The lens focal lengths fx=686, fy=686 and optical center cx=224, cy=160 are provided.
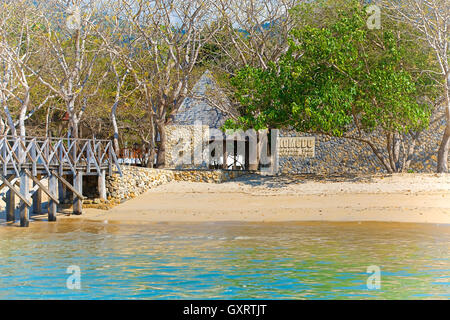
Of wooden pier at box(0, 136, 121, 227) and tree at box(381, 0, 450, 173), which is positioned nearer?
wooden pier at box(0, 136, 121, 227)

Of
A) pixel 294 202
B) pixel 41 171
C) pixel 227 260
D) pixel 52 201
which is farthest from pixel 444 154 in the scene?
pixel 227 260

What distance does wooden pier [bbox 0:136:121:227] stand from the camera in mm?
23812

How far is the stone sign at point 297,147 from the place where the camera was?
123 feet

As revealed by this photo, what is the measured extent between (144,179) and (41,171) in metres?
6.52

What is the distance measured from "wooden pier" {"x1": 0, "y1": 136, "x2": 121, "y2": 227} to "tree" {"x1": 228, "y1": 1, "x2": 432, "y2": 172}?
6.92 m

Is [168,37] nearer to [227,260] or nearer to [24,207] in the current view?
[24,207]

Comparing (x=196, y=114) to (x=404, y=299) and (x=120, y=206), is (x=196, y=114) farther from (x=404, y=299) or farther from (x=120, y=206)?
(x=404, y=299)

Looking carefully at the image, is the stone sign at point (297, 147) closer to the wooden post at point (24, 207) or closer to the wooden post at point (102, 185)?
the wooden post at point (102, 185)

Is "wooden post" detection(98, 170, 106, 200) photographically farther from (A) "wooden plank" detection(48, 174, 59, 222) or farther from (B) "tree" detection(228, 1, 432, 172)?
(B) "tree" detection(228, 1, 432, 172)

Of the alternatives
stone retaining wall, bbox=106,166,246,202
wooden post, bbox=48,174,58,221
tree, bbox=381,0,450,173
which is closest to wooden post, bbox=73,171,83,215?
wooden post, bbox=48,174,58,221

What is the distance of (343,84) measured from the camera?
3072 cm

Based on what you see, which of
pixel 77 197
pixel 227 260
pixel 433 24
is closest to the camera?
pixel 227 260

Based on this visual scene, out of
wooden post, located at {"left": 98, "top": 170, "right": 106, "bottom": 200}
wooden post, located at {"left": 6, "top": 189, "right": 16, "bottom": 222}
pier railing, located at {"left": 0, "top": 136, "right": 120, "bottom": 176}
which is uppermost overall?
pier railing, located at {"left": 0, "top": 136, "right": 120, "bottom": 176}

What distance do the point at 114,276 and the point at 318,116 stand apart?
53.3 feet
